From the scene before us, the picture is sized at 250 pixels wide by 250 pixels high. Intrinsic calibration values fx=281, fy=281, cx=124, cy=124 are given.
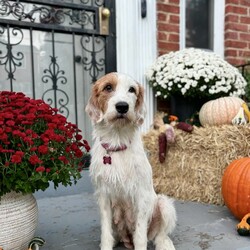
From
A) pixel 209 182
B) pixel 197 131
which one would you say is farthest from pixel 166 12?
pixel 209 182

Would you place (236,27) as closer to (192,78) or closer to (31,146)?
(192,78)

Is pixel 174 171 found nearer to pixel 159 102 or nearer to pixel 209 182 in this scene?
A: pixel 209 182

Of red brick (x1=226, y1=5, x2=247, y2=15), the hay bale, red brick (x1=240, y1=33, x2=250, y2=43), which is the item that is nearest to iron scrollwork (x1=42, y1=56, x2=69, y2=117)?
the hay bale

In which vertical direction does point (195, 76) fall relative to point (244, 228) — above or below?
above

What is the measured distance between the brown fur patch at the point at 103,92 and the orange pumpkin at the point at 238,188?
126 centimetres

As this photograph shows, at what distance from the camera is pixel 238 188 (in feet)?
7.15

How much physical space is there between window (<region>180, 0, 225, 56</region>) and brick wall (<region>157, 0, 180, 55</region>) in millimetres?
198

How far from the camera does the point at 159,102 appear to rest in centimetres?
370

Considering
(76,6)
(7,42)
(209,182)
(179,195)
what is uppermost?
(76,6)

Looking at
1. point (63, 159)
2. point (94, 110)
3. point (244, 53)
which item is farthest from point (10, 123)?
point (244, 53)

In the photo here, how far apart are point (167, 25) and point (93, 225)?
2.66 m

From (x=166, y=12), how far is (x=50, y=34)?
151 centimetres

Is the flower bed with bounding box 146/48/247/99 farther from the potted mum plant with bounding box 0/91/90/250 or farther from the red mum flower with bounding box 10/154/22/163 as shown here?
the red mum flower with bounding box 10/154/22/163

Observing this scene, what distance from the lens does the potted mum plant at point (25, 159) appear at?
4.58 feet
